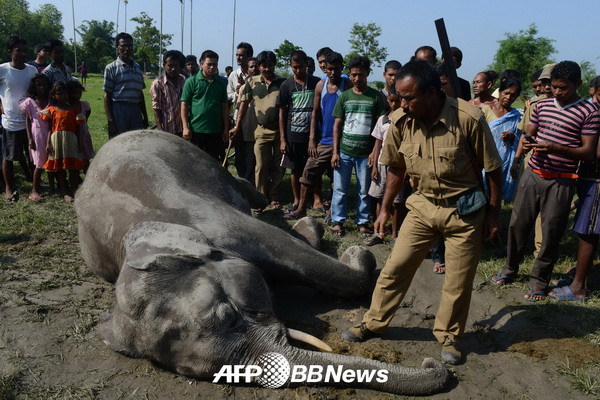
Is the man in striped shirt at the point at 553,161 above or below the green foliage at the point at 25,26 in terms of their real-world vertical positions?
below

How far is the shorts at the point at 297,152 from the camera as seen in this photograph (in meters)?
7.49

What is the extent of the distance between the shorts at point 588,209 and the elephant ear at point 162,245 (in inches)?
140

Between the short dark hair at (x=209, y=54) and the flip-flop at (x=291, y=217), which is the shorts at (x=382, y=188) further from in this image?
the short dark hair at (x=209, y=54)

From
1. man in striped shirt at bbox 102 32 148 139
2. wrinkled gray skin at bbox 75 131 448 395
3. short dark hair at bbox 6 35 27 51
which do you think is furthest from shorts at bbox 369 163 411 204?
short dark hair at bbox 6 35 27 51

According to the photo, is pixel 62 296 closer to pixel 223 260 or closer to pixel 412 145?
pixel 223 260

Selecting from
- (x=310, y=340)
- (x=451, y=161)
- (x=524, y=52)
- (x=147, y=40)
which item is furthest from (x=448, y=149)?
(x=147, y=40)

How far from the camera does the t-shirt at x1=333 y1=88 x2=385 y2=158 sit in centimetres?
636

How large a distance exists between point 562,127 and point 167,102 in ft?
18.4

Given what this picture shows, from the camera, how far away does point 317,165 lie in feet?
23.1

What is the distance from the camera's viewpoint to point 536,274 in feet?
16.7

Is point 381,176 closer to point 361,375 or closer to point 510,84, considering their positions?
point 510,84

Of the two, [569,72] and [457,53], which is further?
[457,53]

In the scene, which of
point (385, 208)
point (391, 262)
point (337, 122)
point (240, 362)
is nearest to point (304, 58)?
point (337, 122)

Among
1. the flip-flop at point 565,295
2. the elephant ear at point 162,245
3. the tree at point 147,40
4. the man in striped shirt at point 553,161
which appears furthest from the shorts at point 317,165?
the tree at point 147,40
